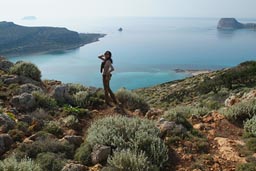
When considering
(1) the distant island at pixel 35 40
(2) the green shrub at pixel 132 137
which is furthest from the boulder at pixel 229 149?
(1) the distant island at pixel 35 40

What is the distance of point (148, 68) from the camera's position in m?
98.8

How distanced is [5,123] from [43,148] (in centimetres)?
174

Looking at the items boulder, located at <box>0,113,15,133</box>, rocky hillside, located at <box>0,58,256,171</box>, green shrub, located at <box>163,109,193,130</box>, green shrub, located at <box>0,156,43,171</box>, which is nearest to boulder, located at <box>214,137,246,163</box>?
rocky hillside, located at <box>0,58,256,171</box>

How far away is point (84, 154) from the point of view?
5.84m

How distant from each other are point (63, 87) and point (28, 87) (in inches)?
47.3

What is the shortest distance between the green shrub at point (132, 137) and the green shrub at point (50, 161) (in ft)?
2.56

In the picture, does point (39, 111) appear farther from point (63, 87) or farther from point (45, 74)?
point (45, 74)

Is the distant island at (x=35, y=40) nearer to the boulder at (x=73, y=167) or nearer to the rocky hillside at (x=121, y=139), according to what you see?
the rocky hillside at (x=121, y=139)

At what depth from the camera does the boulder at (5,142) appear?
6.19 metres

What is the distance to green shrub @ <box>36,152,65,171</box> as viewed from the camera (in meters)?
5.34

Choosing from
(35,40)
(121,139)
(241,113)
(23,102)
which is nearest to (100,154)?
(121,139)

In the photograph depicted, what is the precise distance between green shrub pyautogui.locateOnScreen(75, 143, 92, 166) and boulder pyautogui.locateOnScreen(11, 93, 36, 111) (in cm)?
384

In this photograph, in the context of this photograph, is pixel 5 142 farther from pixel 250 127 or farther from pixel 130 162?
pixel 250 127

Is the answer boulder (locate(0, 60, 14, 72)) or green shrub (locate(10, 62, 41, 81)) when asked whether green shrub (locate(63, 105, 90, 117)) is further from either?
boulder (locate(0, 60, 14, 72))
